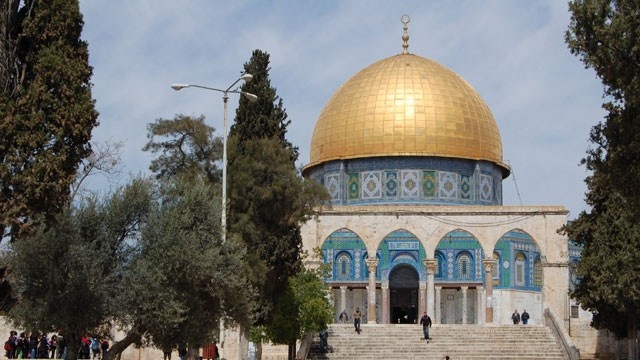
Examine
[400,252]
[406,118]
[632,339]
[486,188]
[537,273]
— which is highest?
[406,118]

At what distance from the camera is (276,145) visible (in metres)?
23.8

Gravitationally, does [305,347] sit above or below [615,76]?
below

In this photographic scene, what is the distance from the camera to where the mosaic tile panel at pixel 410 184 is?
4177 cm

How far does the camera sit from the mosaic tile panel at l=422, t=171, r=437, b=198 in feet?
137

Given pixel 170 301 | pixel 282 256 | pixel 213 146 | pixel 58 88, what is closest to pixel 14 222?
pixel 58 88

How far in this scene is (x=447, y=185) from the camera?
4231cm

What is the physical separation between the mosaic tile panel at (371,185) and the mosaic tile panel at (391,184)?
251 millimetres

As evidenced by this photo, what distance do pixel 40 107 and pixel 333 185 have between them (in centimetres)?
2923

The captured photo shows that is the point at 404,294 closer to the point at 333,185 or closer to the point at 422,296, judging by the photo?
the point at 422,296

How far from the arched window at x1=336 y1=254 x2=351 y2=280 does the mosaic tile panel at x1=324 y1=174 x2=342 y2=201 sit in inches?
162

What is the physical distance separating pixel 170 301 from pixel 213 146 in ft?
29.7

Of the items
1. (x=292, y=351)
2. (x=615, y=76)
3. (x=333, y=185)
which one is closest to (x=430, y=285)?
(x=333, y=185)

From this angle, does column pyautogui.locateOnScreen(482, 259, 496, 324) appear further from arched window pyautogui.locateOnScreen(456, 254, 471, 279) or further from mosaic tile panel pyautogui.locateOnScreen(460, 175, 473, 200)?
mosaic tile panel pyautogui.locateOnScreen(460, 175, 473, 200)

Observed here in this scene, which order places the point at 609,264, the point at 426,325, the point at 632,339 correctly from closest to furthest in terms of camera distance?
the point at 609,264 → the point at 632,339 → the point at 426,325
